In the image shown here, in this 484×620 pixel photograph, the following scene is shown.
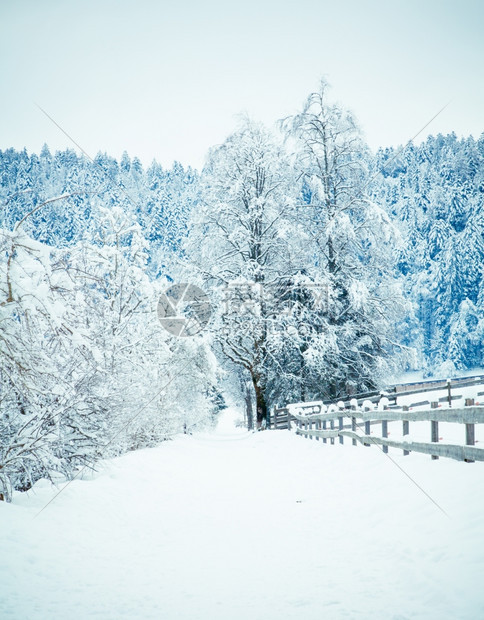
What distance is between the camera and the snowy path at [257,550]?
3172mm

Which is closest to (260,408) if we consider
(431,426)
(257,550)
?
(431,426)

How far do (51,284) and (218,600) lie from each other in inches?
125

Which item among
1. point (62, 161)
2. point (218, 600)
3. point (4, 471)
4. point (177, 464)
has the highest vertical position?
point (62, 161)

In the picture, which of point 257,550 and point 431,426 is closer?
point 257,550

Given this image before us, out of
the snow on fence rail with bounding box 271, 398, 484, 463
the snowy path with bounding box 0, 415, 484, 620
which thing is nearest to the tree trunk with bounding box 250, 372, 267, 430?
the snow on fence rail with bounding box 271, 398, 484, 463

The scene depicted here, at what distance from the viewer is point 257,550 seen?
463cm

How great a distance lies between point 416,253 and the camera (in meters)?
43.1

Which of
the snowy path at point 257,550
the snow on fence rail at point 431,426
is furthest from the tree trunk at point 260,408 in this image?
the snowy path at point 257,550

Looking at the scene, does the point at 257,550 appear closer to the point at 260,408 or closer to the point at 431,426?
the point at 431,426

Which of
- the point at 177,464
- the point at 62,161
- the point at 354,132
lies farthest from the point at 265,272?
the point at 62,161

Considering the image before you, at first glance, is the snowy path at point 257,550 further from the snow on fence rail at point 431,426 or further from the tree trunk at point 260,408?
the tree trunk at point 260,408

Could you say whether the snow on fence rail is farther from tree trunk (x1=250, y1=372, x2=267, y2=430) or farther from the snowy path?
tree trunk (x1=250, y1=372, x2=267, y2=430)

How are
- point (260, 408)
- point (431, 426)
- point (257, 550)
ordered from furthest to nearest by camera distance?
point (260, 408) → point (431, 426) → point (257, 550)

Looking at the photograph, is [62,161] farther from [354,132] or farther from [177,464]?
[177,464]
